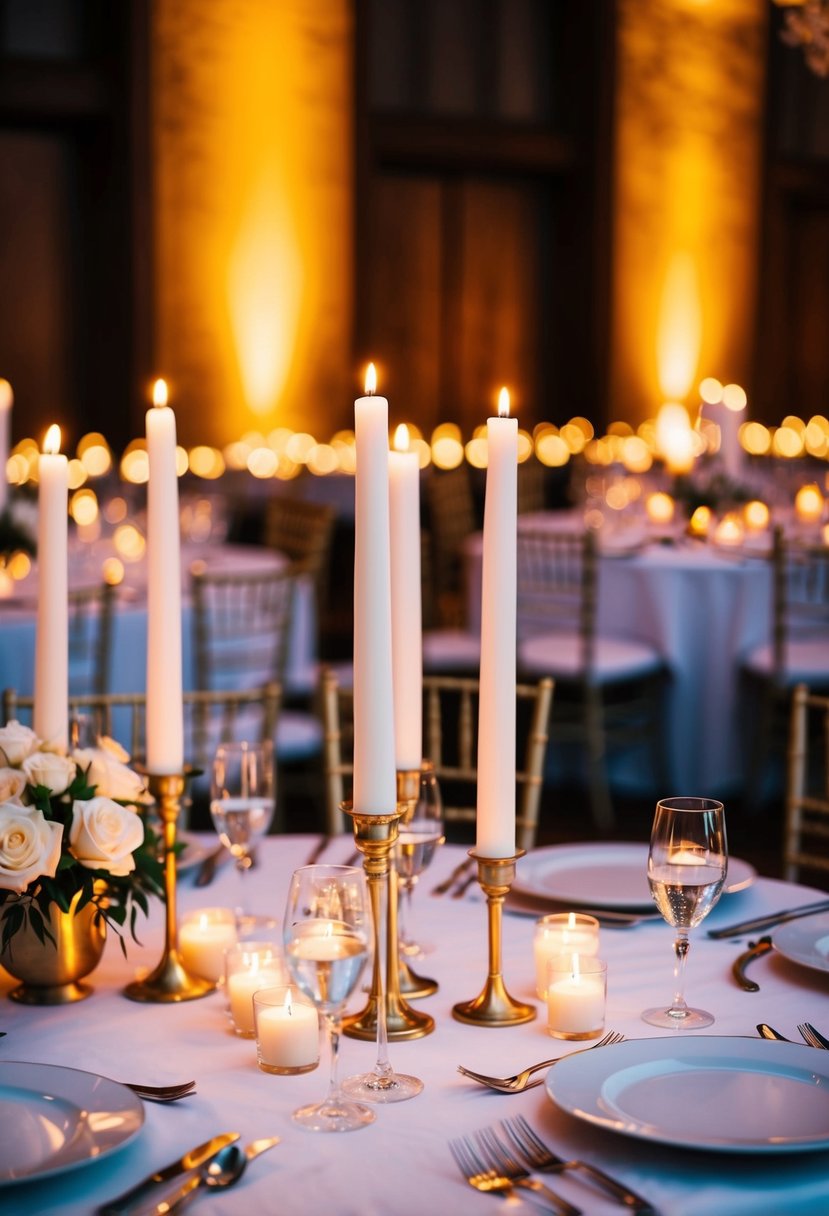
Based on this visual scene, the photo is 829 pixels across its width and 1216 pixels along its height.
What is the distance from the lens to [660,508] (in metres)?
6.14

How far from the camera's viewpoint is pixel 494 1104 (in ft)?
4.48

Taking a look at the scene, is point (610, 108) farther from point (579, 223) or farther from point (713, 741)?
point (713, 741)

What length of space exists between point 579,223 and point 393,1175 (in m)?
9.64

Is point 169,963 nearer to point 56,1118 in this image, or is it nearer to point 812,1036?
point 56,1118

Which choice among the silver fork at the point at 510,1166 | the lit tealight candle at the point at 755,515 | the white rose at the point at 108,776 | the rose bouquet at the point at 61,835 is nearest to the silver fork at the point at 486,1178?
the silver fork at the point at 510,1166

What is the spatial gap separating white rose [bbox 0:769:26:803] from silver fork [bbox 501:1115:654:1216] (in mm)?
581

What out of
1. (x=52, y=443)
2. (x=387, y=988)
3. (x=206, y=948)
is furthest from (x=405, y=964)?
(x=52, y=443)

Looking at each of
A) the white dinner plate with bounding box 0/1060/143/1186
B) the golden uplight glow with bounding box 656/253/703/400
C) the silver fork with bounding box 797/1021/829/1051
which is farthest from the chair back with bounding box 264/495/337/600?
the golden uplight glow with bounding box 656/253/703/400

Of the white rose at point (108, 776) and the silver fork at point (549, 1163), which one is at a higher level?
the white rose at point (108, 776)

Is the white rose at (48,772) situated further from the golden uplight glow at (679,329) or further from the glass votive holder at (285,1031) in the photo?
the golden uplight glow at (679,329)

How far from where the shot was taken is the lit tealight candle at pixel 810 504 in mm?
6082

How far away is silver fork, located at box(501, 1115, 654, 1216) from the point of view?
1168mm

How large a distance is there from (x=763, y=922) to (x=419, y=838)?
1.43 feet

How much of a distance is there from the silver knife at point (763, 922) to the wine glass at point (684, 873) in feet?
0.83
